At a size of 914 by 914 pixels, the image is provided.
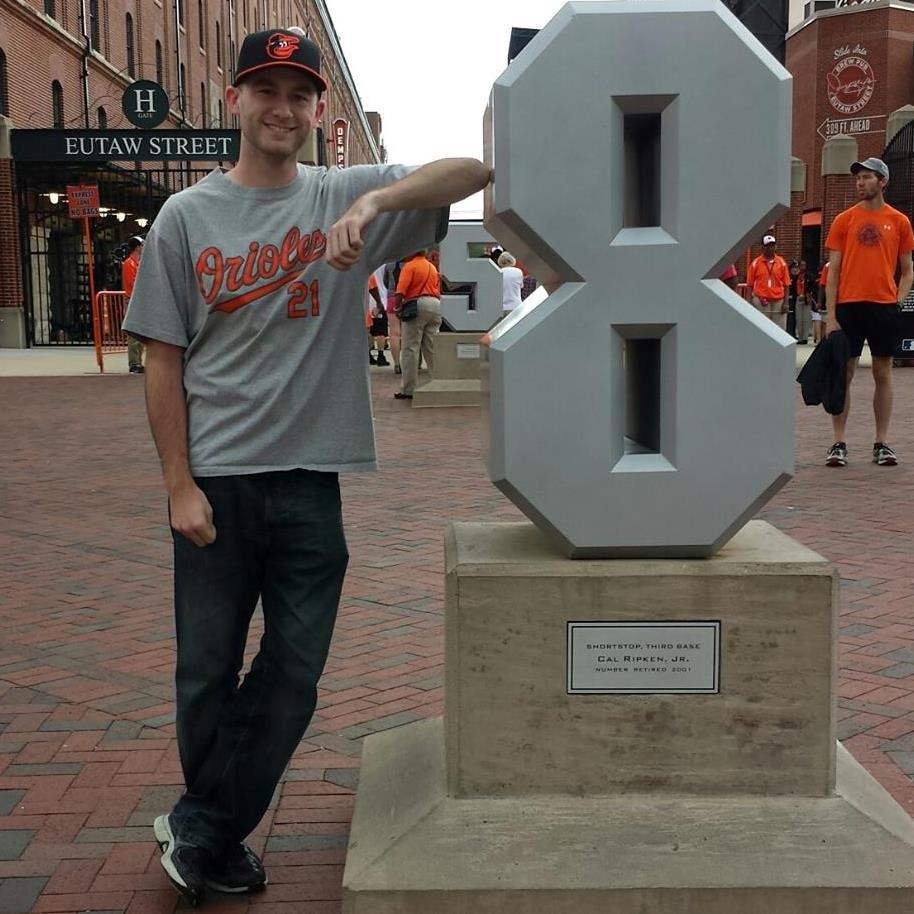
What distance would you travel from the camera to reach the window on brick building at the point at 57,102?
29.5 meters

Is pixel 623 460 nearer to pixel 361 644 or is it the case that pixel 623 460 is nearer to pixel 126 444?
pixel 361 644

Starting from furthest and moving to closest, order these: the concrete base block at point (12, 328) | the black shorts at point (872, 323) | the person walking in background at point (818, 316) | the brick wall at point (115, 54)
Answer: the brick wall at point (115, 54) < the concrete base block at point (12, 328) < the person walking in background at point (818, 316) < the black shorts at point (872, 323)

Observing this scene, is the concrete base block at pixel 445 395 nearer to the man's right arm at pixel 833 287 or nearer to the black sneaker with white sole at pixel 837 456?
the black sneaker with white sole at pixel 837 456

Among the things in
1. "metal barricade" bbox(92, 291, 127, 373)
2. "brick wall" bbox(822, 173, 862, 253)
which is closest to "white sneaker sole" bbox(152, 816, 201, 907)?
"metal barricade" bbox(92, 291, 127, 373)

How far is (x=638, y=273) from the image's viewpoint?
2570mm

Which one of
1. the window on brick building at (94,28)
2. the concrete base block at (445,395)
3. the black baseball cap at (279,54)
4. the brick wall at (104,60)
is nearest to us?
Result: the black baseball cap at (279,54)

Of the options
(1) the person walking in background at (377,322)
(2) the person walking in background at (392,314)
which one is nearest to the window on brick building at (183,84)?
(1) the person walking in background at (377,322)

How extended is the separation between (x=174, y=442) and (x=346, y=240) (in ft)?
1.88

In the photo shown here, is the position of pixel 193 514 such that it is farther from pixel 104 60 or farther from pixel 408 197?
pixel 104 60

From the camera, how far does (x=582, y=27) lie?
249 cm

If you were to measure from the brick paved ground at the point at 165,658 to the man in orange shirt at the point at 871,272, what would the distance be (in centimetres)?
88

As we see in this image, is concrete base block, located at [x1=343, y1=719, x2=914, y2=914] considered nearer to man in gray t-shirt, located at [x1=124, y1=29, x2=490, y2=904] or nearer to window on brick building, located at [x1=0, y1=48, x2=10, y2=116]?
man in gray t-shirt, located at [x1=124, y1=29, x2=490, y2=904]

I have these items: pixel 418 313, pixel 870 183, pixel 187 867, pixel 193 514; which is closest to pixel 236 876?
pixel 187 867

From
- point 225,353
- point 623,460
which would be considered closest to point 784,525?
point 623,460
